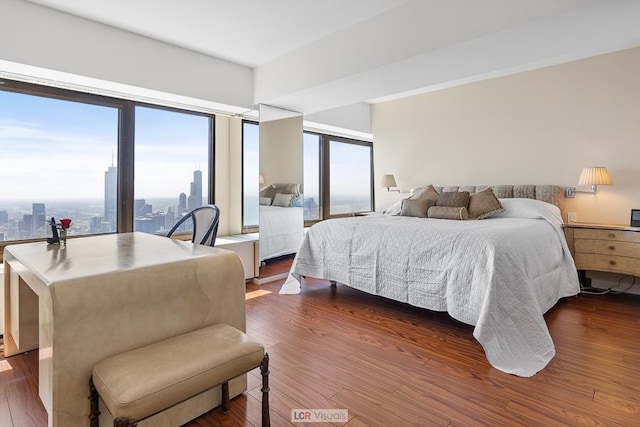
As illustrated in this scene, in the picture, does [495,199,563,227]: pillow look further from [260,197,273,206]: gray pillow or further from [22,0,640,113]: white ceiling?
[260,197,273,206]: gray pillow

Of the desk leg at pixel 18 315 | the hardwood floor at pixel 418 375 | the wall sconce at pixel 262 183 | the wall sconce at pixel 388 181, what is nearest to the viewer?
the hardwood floor at pixel 418 375

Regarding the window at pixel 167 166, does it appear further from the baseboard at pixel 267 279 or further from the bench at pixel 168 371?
the bench at pixel 168 371

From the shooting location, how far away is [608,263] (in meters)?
3.33

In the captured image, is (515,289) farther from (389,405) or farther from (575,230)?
(575,230)

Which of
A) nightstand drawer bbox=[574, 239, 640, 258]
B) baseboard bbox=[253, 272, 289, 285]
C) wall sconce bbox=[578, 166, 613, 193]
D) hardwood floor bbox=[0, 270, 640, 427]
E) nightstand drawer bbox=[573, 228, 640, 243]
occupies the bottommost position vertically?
hardwood floor bbox=[0, 270, 640, 427]

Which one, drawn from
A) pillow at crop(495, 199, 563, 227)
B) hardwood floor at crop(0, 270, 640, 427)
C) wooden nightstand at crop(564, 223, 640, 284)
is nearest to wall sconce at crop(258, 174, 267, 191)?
hardwood floor at crop(0, 270, 640, 427)

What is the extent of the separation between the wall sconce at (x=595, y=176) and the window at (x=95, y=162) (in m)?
4.23

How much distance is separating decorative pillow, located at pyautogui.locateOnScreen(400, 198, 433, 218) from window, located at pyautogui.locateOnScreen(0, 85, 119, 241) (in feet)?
10.7

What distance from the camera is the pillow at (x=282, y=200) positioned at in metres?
4.28

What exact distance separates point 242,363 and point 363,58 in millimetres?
2580

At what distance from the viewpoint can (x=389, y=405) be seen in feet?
5.70

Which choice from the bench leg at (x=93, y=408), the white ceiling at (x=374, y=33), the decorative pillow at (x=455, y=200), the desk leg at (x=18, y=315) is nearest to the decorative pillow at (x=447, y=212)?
the decorative pillow at (x=455, y=200)

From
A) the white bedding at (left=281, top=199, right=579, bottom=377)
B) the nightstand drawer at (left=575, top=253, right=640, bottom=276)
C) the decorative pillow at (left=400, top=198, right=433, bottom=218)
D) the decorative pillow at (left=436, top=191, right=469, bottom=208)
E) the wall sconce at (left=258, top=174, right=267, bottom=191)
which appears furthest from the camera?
the wall sconce at (left=258, top=174, right=267, bottom=191)

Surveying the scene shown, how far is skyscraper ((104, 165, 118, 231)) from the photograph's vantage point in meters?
3.45
